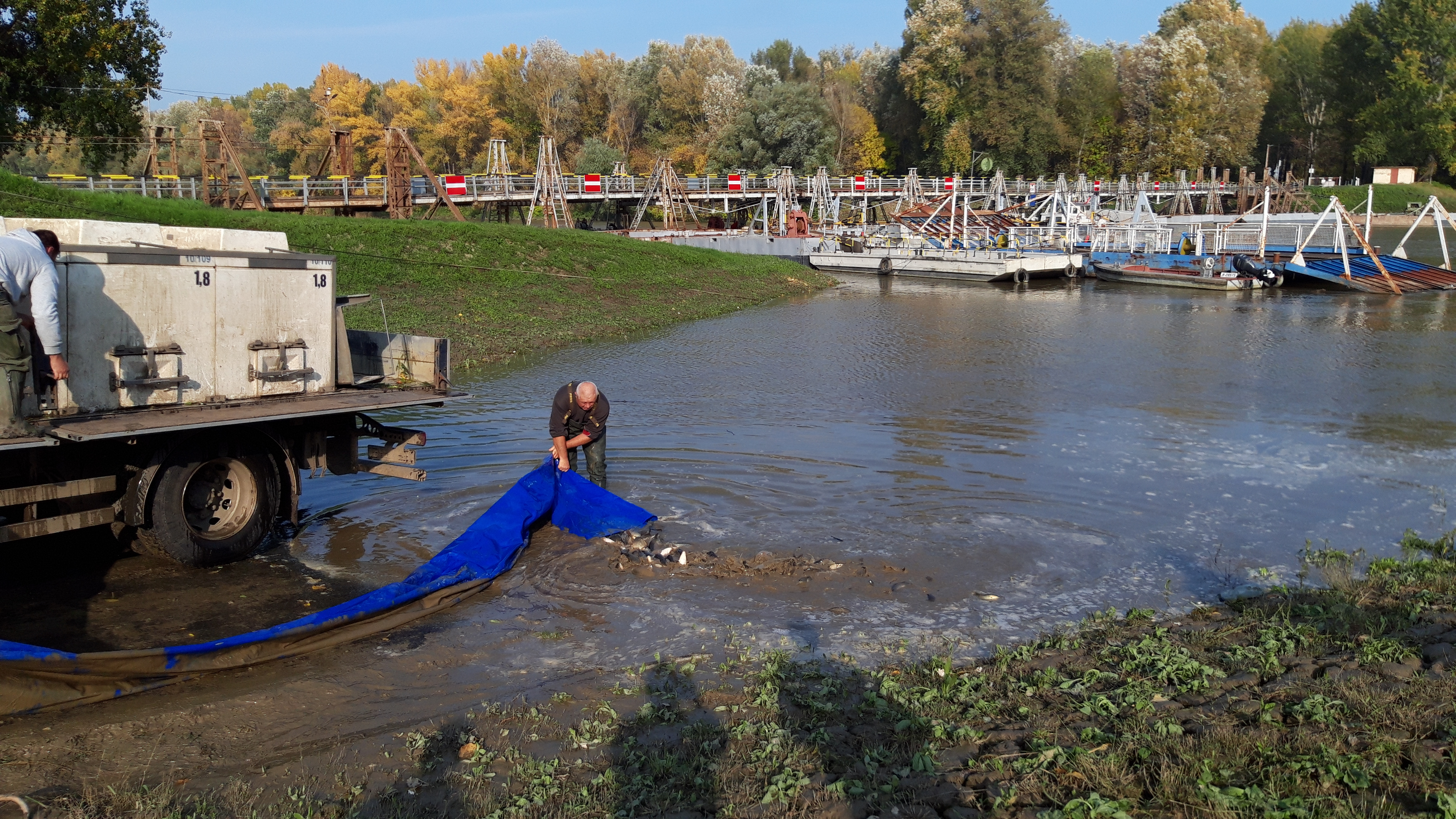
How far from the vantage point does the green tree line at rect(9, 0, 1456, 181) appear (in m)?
72.0

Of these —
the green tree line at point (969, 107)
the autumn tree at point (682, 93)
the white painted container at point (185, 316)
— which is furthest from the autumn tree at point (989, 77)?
the white painted container at point (185, 316)

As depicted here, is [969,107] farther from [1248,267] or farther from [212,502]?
[212,502]

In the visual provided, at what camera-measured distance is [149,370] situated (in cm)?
800

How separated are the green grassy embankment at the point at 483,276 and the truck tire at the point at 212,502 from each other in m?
10.8

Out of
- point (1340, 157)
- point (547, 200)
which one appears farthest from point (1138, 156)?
point (547, 200)

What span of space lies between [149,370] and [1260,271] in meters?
38.5

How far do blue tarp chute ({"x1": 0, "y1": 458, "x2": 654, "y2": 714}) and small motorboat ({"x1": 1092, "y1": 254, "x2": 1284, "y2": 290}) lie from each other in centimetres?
3406

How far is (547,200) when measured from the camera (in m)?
47.1

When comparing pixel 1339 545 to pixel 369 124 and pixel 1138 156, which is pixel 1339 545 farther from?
pixel 369 124

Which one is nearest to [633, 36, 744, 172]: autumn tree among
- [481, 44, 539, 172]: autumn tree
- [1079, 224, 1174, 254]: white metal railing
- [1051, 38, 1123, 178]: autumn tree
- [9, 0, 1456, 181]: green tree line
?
[9, 0, 1456, 181]: green tree line

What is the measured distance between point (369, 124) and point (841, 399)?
234 ft

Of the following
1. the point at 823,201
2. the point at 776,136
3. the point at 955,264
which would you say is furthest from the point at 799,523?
the point at 776,136

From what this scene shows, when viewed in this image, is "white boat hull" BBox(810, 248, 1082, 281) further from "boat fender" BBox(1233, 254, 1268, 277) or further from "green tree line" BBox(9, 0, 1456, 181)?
"green tree line" BBox(9, 0, 1456, 181)

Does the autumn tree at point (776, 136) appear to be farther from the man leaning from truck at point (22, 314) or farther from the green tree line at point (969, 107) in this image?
the man leaning from truck at point (22, 314)
